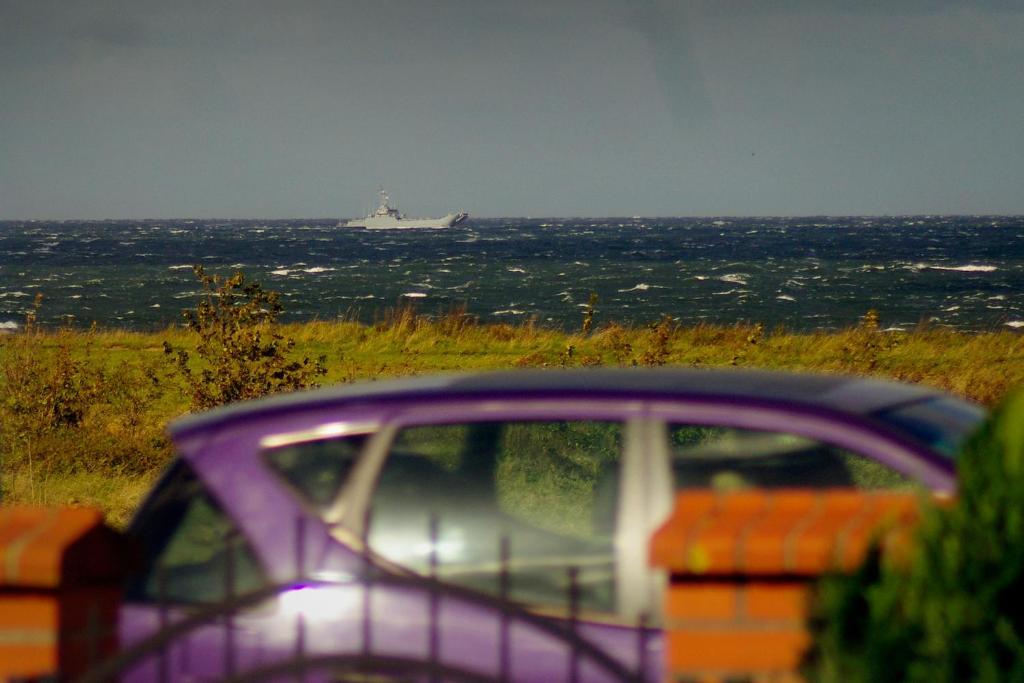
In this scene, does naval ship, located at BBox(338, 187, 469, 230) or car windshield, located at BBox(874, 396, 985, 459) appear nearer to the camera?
car windshield, located at BBox(874, 396, 985, 459)

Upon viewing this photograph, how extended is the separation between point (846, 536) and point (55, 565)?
185cm

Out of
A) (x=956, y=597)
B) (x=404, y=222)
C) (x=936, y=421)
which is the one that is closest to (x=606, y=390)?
(x=936, y=421)

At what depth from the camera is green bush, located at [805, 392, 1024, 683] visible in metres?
2.16

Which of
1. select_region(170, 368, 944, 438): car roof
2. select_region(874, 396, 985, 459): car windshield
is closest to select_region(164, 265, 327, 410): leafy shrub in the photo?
select_region(170, 368, 944, 438): car roof

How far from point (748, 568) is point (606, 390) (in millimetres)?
920

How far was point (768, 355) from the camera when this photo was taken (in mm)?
17656

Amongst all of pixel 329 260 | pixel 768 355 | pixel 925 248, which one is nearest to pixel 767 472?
pixel 768 355

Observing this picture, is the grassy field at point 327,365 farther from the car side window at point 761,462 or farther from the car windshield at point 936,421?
the car windshield at point 936,421

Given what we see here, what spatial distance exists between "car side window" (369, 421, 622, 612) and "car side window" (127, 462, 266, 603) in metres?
0.38

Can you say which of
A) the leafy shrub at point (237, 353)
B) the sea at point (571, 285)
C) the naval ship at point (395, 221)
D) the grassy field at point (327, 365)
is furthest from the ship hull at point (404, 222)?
the leafy shrub at point (237, 353)

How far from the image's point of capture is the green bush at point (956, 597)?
2164 mm

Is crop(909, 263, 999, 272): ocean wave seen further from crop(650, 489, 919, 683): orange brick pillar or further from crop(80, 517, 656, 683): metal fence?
crop(650, 489, 919, 683): orange brick pillar

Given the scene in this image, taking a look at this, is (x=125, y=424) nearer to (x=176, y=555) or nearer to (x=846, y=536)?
(x=176, y=555)

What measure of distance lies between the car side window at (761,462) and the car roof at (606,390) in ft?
0.39
